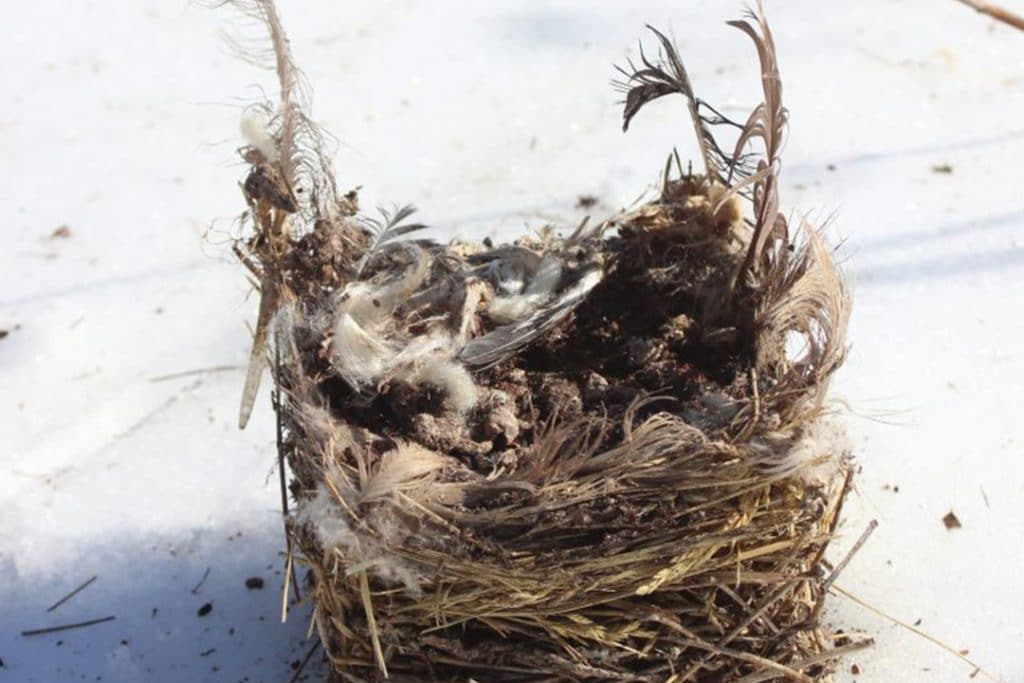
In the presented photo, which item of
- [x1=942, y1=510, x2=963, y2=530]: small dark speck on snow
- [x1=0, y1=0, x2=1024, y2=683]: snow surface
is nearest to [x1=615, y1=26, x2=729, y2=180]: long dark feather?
[x1=0, y1=0, x2=1024, y2=683]: snow surface

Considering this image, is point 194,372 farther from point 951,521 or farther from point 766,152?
point 951,521

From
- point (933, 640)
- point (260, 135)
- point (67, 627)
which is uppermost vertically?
point (260, 135)

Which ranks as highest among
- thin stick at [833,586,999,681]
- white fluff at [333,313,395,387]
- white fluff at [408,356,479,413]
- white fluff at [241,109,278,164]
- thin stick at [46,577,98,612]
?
white fluff at [241,109,278,164]

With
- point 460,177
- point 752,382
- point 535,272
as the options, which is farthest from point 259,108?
point 460,177

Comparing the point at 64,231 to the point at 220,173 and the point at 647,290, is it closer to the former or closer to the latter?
the point at 220,173

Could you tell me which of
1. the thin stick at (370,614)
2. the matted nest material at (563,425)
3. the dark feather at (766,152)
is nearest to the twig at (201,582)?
the matted nest material at (563,425)

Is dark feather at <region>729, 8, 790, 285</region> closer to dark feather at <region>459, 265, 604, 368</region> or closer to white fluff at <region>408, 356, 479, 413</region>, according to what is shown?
dark feather at <region>459, 265, 604, 368</region>

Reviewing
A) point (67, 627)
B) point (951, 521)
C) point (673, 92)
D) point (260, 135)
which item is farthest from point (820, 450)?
point (67, 627)
